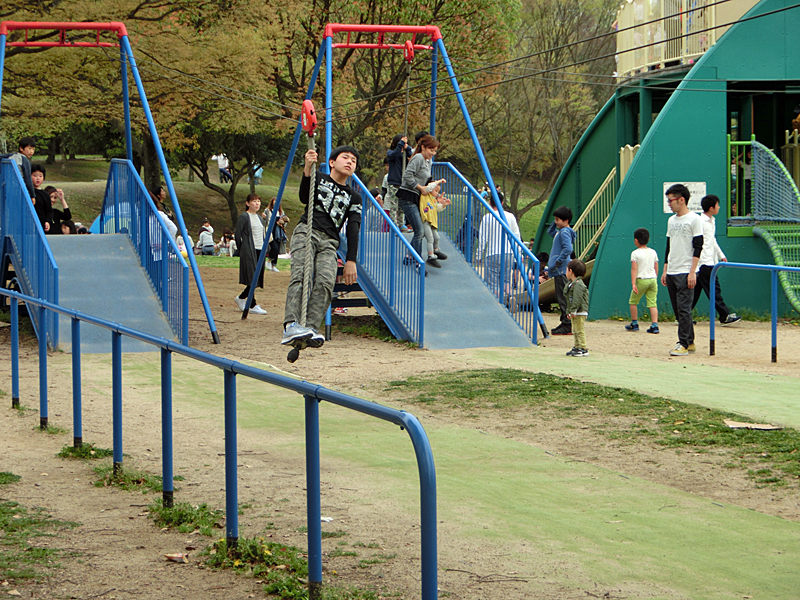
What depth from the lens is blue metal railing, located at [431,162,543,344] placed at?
43.6ft

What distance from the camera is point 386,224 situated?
1341cm

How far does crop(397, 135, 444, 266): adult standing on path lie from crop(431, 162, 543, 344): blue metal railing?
0.87m

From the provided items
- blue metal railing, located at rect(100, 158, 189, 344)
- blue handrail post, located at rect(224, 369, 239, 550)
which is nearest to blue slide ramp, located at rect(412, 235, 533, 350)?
blue metal railing, located at rect(100, 158, 189, 344)

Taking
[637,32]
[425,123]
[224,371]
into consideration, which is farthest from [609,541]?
[425,123]

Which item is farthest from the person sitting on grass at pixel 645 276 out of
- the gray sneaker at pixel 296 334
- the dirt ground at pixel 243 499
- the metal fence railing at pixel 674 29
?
the gray sneaker at pixel 296 334

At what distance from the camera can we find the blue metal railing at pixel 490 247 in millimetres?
13289

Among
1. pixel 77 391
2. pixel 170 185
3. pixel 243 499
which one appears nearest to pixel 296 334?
pixel 77 391

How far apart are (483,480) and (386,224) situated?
7954 millimetres

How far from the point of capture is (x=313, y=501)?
382 centimetres

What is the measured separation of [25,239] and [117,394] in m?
7.20

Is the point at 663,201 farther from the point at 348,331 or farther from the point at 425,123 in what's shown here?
the point at 425,123

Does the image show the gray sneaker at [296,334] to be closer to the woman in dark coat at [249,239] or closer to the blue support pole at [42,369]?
the blue support pole at [42,369]

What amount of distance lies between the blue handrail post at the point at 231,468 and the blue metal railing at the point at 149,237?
25.1 ft

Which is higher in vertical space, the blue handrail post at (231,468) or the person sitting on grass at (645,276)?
the person sitting on grass at (645,276)
